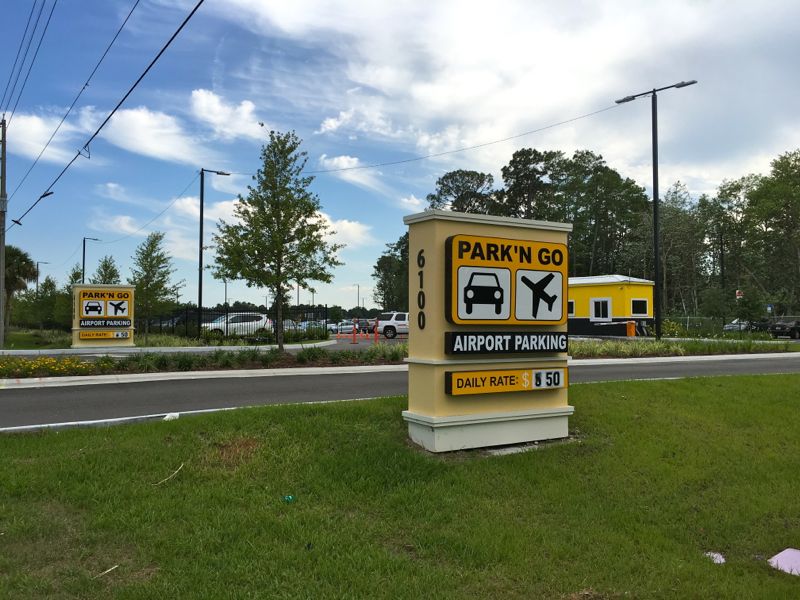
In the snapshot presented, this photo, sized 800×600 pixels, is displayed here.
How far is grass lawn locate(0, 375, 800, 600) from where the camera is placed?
3.97 m

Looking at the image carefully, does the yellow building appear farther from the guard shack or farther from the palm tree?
the palm tree

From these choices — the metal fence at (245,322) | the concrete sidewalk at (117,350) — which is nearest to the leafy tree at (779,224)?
the metal fence at (245,322)

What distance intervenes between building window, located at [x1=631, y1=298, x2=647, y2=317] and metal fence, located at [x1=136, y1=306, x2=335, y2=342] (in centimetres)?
1646

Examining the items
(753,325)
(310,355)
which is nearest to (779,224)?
(753,325)

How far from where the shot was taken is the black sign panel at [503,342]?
6.54 metres

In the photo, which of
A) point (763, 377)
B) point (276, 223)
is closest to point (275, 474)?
point (763, 377)

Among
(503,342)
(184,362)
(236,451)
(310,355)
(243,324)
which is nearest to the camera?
(236,451)

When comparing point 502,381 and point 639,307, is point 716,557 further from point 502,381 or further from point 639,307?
point 639,307

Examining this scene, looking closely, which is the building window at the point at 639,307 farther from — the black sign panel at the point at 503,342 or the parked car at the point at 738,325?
the black sign panel at the point at 503,342

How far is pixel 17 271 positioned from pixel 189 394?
130 feet

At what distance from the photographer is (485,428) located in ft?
22.3

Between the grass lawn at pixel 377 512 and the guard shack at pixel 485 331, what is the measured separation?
0.41 meters

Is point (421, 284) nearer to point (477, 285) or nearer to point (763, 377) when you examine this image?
point (477, 285)

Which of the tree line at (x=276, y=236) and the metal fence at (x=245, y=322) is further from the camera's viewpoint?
the metal fence at (x=245, y=322)
